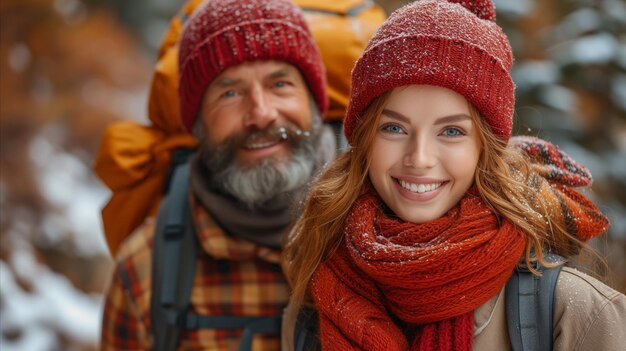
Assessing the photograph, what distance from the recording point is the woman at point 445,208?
200 centimetres

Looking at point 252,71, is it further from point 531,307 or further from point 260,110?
point 531,307

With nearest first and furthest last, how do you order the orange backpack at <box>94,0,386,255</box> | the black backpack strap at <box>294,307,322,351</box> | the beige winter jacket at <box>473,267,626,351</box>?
the beige winter jacket at <box>473,267,626,351</box> → the black backpack strap at <box>294,307,322,351</box> → the orange backpack at <box>94,0,386,255</box>

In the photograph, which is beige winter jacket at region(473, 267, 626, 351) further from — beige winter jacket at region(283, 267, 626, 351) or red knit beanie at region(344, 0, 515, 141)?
red knit beanie at region(344, 0, 515, 141)

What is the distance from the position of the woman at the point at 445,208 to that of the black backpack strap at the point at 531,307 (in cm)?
3

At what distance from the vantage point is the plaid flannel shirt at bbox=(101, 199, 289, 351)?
307 centimetres

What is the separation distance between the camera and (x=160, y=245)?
124 inches

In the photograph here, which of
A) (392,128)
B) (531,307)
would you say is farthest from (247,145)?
(531,307)

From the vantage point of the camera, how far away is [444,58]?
205 cm

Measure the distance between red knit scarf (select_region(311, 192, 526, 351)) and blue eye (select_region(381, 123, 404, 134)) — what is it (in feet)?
0.79

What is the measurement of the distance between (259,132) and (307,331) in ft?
3.16

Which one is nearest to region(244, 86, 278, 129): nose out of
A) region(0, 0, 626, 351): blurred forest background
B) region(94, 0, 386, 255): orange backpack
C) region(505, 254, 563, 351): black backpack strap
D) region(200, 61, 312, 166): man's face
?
region(200, 61, 312, 166): man's face

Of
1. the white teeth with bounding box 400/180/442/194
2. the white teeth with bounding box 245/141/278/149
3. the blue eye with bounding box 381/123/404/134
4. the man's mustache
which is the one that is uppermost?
the blue eye with bounding box 381/123/404/134

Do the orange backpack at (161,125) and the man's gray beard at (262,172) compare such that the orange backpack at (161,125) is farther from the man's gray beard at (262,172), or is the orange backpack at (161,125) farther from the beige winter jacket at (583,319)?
the beige winter jacket at (583,319)

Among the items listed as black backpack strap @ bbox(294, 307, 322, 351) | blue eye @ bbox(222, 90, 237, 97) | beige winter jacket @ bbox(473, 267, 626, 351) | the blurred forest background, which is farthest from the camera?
the blurred forest background
